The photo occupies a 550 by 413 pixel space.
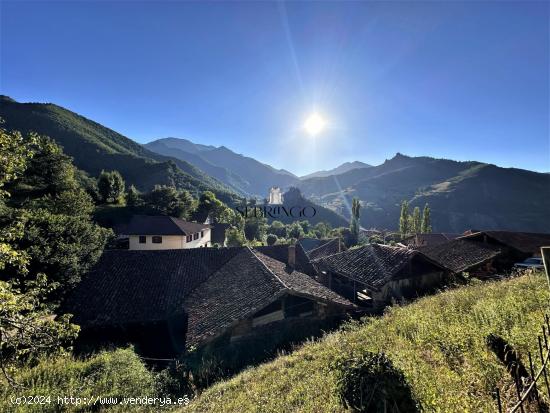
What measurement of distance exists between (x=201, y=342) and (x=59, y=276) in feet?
37.2

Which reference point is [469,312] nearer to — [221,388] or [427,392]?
[427,392]

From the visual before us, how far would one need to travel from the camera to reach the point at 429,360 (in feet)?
19.2

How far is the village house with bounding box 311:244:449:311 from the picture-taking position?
19609 mm

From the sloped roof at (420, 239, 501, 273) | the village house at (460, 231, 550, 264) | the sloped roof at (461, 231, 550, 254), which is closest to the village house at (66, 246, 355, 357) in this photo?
the sloped roof at (420, 239, 501, 273)

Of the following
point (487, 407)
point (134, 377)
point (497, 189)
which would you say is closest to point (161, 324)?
point (134, 377)

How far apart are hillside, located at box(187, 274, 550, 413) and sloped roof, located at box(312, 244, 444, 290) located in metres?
10.1

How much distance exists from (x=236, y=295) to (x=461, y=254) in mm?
23070

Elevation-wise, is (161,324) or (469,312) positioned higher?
(469,312)

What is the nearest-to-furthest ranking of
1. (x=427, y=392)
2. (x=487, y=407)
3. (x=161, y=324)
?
1. (x=487, y=407)
2. (x=427, y=392)
3. (x=161, y=324)

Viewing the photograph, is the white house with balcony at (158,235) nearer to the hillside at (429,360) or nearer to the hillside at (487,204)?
the hillside at (429,360)

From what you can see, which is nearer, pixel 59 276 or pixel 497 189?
pixel 59 276

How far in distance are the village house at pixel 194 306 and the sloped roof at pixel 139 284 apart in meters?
0.06

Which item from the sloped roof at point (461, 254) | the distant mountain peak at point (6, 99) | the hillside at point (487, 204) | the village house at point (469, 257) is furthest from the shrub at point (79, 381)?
the hillside at point (487, 204)

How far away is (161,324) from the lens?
15930 millimetres
